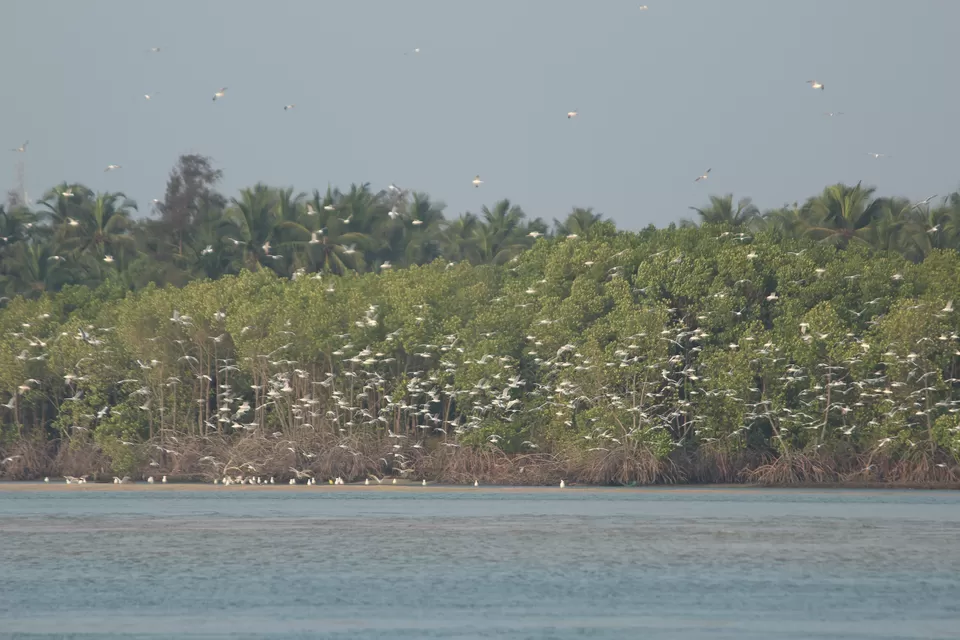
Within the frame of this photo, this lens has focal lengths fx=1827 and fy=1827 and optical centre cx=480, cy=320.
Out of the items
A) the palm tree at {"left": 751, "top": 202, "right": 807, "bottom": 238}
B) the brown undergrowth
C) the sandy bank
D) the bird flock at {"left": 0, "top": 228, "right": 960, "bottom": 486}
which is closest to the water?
the sandy bank

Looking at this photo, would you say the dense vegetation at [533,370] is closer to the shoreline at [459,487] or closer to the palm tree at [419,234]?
the shoreline at [459,487]

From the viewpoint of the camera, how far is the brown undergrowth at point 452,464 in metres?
54.9

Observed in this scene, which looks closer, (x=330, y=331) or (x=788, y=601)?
(x=788, y=601)

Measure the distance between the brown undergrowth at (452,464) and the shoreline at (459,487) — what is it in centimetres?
20

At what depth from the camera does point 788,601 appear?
99.9 ft

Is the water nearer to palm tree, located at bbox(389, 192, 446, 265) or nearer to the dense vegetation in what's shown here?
the dense vegetation

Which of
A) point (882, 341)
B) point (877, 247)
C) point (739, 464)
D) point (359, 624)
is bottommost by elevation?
point (359, 624)

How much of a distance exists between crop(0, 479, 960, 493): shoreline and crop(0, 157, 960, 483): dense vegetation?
1.26ft

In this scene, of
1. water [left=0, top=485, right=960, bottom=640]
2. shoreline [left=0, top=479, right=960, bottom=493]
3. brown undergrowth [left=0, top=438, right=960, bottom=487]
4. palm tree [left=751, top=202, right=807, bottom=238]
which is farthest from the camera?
palm tree [left=751, top=202, right=807, bottom=238]

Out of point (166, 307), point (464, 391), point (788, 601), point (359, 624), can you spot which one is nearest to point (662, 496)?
point (464, 391)

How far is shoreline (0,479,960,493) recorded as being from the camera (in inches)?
2146

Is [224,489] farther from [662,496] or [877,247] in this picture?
[877,247]

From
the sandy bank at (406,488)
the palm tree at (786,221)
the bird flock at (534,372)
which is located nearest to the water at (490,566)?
the sandy bank at (406,488)

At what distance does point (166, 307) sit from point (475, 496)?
1297 cm
